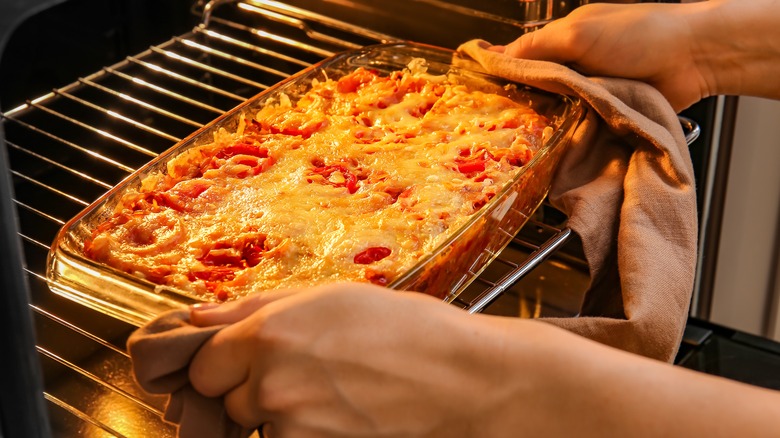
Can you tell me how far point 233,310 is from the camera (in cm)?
77

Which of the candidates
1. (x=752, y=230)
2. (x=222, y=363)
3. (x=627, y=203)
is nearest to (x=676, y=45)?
(x=627, y=203)

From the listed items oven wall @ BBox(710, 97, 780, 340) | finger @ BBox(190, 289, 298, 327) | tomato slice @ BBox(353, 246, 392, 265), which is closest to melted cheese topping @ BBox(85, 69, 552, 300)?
tomato slice @ BBox(353, 246, 392, 265)

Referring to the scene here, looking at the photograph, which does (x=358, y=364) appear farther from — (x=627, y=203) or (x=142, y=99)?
(x=142, y=99)

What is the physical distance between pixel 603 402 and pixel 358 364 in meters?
0.18

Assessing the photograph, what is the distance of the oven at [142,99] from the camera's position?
4.10ft

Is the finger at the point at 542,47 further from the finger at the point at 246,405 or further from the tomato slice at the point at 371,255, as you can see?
the finger at the point at 246,405

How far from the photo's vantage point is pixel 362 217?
3.64ft

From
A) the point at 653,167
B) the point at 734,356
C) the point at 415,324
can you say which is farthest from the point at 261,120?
the point at 734,356

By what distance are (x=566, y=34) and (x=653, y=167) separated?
0.21m

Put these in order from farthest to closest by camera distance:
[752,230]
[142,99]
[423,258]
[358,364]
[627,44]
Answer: [752,230] < [142,99] < [627,44] < [423,258] < [358,364]

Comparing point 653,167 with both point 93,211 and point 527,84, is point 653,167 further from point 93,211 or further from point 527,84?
point 93,211

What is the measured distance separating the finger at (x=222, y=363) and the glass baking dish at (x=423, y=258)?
0.19 meters

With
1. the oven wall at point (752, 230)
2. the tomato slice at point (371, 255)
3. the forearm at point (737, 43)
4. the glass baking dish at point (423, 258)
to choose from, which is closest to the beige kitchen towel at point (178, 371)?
the glass baking dish at point (423, 258)

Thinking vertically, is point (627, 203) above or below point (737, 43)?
below
